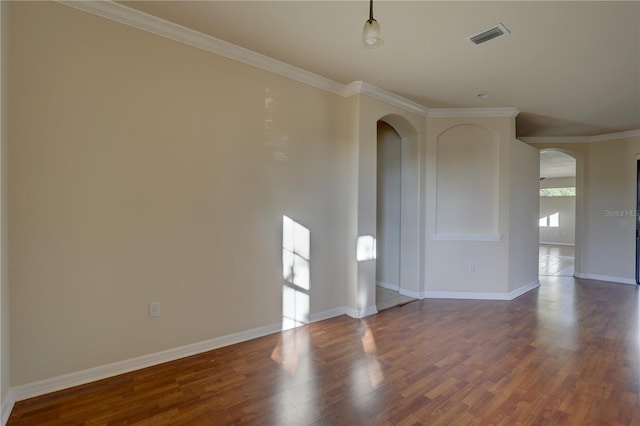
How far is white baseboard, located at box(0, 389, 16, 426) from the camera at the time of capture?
70.9 inches

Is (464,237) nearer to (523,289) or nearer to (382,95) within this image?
(523,289)

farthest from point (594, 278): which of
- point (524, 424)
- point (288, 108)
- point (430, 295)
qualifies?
point (288, 108)

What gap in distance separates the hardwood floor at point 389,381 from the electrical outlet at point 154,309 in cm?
40

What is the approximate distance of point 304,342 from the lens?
9.69 ft

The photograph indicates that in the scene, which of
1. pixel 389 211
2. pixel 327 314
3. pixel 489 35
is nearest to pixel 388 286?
pixel 389 211

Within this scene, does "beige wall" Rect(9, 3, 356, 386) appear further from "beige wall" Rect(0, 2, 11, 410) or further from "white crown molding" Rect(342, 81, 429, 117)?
"white crown molding" Rect(342, 81, 429, 117)

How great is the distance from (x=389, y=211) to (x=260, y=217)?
250cm

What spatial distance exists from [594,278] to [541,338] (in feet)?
12.8

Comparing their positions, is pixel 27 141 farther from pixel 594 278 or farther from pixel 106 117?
pixel 594 278

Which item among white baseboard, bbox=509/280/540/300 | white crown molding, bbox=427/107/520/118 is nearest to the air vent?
white crown molding, bbox=427/107/520/118

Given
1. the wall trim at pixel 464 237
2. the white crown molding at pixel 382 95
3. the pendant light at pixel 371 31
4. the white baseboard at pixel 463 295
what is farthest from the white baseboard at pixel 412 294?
the pendant light at pixel 371 31

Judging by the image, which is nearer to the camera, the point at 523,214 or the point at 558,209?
the point at 523,214

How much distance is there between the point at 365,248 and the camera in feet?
12.2

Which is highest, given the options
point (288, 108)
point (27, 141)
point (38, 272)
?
point (288, 108)
